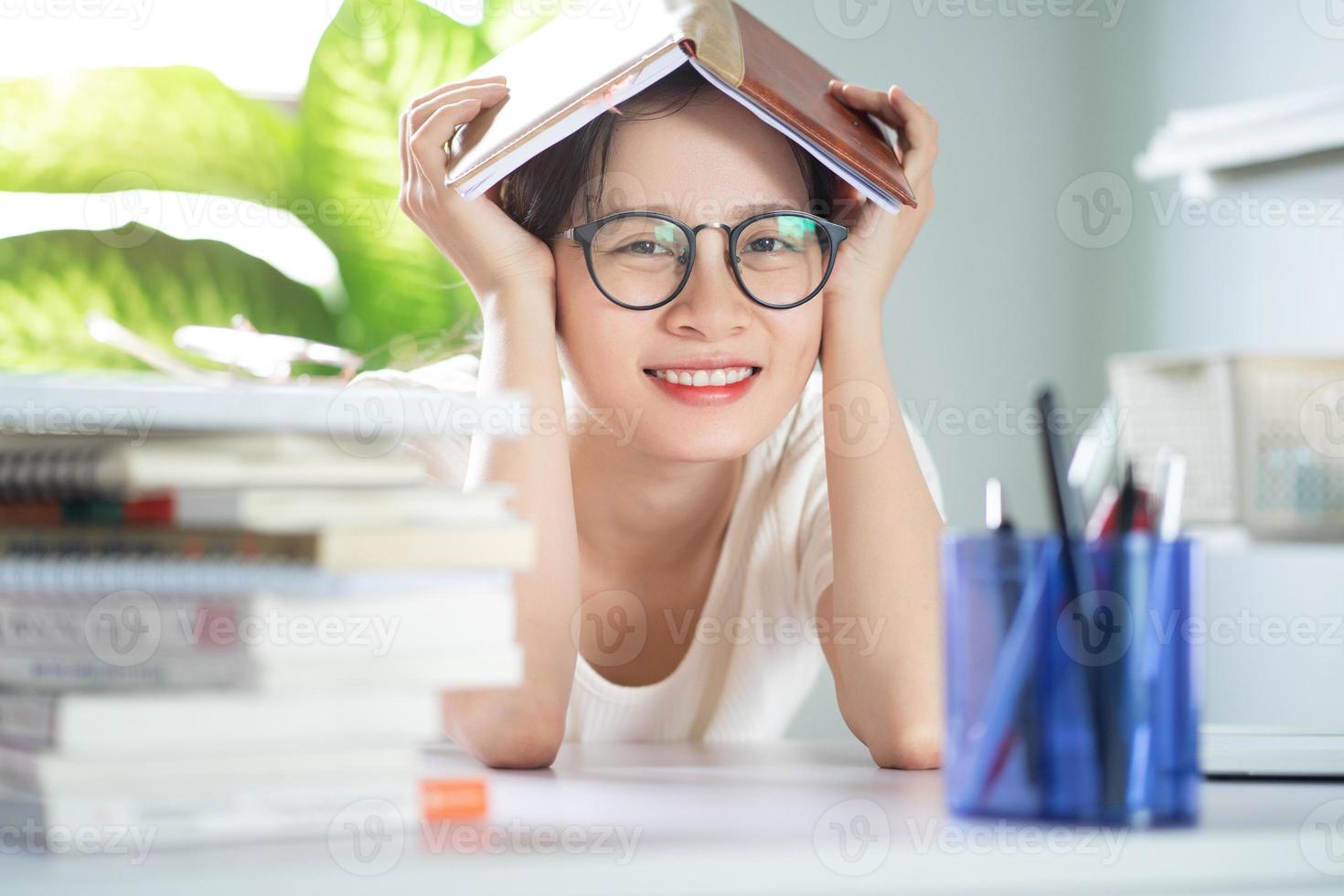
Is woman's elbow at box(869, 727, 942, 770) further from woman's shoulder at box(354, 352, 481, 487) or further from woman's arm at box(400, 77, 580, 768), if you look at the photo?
woman's shoulder at box(354, 352, 481, 487)

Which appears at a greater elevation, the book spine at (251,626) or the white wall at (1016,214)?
the white wall at (1016,214)

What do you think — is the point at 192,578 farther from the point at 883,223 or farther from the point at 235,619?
the point at 883,223

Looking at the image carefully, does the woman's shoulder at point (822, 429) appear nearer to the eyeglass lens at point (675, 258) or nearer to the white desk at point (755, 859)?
the eyeglass lens at point (675, 258)

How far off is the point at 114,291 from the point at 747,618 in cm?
159

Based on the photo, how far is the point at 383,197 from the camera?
99.0 inches

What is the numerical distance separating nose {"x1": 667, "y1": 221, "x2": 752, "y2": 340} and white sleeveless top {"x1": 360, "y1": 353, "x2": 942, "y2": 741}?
0.89ft

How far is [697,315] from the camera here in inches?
40.8

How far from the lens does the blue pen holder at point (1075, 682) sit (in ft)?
1.73

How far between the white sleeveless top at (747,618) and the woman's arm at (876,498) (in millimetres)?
148

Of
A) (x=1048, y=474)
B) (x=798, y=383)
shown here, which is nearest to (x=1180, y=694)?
(x=1048, y=474)

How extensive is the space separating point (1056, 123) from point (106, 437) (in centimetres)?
285

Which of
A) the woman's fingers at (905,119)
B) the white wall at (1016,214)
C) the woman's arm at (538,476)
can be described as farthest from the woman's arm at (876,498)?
the white wall at (1016,214)

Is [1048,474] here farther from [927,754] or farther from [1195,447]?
[1195,447]

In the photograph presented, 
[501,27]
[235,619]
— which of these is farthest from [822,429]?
[501,27]
